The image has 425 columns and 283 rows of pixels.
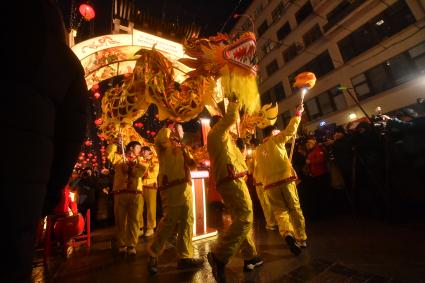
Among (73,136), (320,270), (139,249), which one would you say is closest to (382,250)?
(320,270)

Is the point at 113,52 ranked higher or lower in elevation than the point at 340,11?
lower

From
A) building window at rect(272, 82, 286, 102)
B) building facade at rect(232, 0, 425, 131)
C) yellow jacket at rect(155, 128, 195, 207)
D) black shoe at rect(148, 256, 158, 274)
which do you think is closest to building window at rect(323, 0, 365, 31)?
building facade at rect(232, 0, 425, 131)

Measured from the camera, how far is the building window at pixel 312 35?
19987 mm

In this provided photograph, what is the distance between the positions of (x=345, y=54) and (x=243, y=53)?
17.9 metres

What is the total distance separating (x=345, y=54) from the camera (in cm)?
1764

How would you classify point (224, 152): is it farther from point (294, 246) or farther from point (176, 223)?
point (294, 246)

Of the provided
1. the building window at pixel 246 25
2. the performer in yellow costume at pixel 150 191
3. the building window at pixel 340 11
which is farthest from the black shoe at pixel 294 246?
the building window at pixel 246 25

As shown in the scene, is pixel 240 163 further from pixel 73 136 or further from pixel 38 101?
pixel 38 101

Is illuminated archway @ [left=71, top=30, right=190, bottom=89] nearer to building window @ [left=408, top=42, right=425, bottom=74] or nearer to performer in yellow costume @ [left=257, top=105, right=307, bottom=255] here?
performer in yellow costume @ [left=257, top=105, right=307, bottom=255]

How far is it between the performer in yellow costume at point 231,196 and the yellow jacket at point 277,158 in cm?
106

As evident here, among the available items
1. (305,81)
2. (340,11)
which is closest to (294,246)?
(305,81)

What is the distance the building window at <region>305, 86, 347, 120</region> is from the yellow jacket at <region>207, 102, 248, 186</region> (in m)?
17.4

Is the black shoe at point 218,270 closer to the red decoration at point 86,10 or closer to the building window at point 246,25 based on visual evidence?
the red decoration at point 86,10

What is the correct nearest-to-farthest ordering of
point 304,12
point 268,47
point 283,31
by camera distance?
point 304,12 → point 283,31 → point 268,47
